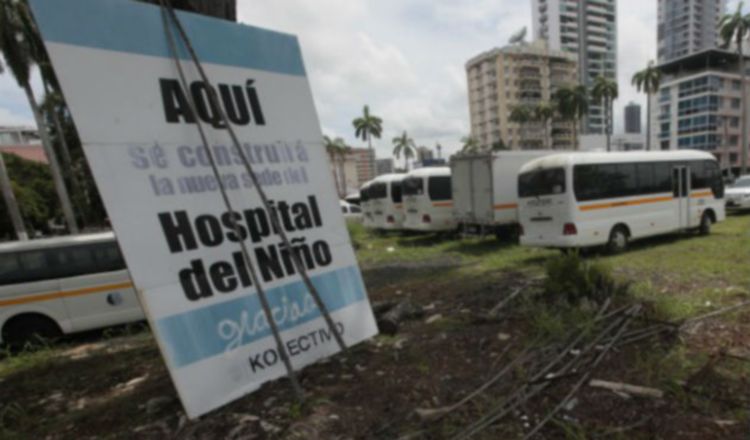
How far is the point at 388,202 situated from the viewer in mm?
18016

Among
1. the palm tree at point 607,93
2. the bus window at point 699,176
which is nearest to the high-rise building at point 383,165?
the palm tree at point 607,93

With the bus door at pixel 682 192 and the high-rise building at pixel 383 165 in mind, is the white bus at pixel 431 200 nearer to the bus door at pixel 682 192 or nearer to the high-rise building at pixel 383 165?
the bus door at pixel 682 192

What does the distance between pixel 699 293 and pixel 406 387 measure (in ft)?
17.5

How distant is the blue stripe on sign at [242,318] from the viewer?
3119mm

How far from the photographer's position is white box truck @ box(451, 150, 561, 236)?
12.9 meters

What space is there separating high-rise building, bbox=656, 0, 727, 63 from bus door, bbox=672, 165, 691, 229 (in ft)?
444

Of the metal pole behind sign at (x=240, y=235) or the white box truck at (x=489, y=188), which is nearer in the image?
the metal pole behind sign at (x=240, y=235)

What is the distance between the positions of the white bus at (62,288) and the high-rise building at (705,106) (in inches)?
2937

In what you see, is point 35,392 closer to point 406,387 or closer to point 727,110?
point 406,387

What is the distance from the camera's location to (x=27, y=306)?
6344 mm

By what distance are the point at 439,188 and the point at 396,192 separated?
2694 mm

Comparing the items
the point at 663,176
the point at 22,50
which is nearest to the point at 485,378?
the point at 663,176

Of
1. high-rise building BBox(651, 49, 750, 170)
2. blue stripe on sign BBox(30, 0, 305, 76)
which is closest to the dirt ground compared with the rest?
blue stripe on sign BBox(30, 0, 305, 76)

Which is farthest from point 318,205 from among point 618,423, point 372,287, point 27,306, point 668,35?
point 668,35
